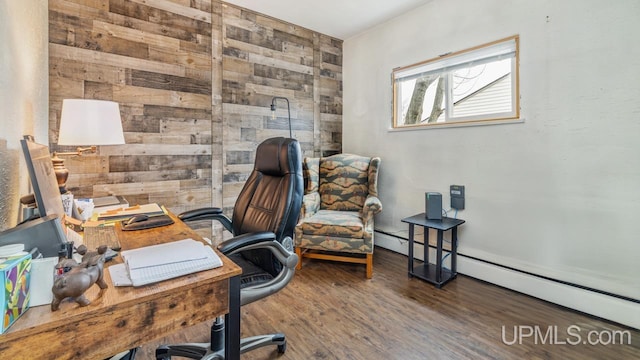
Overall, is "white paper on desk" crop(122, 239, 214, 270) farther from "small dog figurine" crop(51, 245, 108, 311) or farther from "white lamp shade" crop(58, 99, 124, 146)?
"white lamp shade" crop(58, 99, 124, 146)

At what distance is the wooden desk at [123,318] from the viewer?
62cm

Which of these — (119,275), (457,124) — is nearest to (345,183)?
(457,124)

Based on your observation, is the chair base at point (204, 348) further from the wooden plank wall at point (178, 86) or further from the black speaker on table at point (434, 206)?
the black speaker on table at point (434, 206)

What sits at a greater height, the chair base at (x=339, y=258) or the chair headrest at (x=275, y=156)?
the chair headrest at (x=275, y=156)

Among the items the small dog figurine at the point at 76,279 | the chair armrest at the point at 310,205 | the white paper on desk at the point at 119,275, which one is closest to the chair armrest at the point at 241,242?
the white paper on desk at the point at 119,275

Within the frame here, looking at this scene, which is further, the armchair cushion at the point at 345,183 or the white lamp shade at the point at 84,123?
Answer: the armchair cushion at the point at 345,183

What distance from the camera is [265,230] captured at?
1606 millimetres

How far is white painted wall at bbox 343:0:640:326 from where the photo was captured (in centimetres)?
188

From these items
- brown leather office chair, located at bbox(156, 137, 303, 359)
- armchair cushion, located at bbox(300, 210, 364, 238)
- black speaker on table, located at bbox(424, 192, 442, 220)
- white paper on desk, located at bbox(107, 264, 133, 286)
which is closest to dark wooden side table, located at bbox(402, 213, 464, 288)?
black speaker on table, located at bbox(424, 192, 442, 220)

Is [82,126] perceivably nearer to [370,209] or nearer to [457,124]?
[370,209]

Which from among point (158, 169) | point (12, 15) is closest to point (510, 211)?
point (158, 169)

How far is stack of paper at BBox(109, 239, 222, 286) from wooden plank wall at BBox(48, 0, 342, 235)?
179 centimetres

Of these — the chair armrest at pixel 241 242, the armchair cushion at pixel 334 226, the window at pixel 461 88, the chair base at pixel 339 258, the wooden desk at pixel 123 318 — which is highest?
the window at pixel 461 88

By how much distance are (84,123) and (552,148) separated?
3116mm
